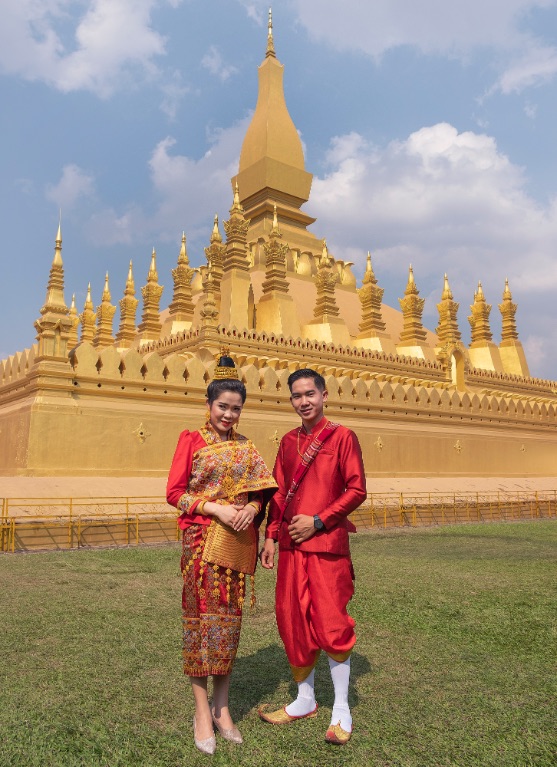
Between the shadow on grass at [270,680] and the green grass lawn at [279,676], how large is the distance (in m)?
0.01

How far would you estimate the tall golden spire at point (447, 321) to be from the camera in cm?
2722

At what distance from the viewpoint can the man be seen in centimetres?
332

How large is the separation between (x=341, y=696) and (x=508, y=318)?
1186 inches

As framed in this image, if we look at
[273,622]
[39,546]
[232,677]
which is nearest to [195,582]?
[232,677]

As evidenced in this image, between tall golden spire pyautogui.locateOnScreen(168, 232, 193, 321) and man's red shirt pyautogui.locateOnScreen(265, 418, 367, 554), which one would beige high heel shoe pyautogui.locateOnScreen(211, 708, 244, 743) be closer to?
man's red shirt pyautogui.locateOnScreen(265, 418, 367, 554)

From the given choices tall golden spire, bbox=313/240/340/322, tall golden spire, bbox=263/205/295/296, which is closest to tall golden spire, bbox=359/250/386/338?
tall golden spire, bbox=313/240/340/322

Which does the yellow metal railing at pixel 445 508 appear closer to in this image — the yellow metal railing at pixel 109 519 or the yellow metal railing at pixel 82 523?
the yellow metal railing at pixel 109 519

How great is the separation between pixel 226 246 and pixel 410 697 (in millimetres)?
19152

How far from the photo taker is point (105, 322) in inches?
1072

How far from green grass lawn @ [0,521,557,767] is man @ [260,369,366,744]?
228 mm

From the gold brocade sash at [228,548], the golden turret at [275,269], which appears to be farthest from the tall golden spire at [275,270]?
the gold brocade sash at [228,548]

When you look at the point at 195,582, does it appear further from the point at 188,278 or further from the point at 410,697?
the point at 188,278

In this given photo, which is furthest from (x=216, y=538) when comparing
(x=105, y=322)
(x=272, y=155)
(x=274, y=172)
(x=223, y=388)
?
(x=272, y=155)

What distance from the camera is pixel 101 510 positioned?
34.9ft
